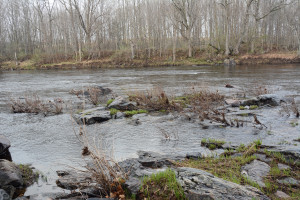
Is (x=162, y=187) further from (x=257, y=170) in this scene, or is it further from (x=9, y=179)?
(x=9, y=179)

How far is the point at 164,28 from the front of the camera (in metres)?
44.5

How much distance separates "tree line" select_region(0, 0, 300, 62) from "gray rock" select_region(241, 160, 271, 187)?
121 ft

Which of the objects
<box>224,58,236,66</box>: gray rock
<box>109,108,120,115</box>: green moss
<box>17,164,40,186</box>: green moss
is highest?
<box>224,58,236,66</box>: gray rock

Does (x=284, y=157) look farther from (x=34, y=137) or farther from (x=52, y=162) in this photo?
(x=34, y=137)

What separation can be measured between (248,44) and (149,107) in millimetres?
40045

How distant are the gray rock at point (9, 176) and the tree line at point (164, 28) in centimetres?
3741

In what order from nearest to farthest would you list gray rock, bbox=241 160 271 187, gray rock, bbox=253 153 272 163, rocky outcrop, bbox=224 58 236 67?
1. gray rock, bbox=241 160 271 187
2. gray rock, bbox=253 153 272 163
3. rocky outcrop, bbox=224 58 236 67

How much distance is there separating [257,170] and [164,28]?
139 feet

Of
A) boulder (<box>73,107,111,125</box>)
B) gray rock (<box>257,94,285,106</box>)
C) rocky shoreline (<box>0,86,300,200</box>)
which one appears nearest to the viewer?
rocky shoreline (<box>0,86,300,200</box>)

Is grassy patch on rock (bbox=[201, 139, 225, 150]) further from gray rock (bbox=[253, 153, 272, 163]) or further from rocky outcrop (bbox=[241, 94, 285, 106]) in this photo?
rocky outcrop (bbox=[241, 94, 285, 106])

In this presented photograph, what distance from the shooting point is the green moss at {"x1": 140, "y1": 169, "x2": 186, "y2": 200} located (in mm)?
3705

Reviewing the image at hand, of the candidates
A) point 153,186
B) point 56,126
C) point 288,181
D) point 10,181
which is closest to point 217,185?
point 153,186

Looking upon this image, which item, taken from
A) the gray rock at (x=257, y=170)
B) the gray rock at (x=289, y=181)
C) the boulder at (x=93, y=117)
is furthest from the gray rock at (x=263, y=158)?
the boulder at (x=93, y=117)

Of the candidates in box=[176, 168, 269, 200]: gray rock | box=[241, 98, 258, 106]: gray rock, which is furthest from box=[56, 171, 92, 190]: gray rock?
box=[241, 98, 258, 106]: gray rock
